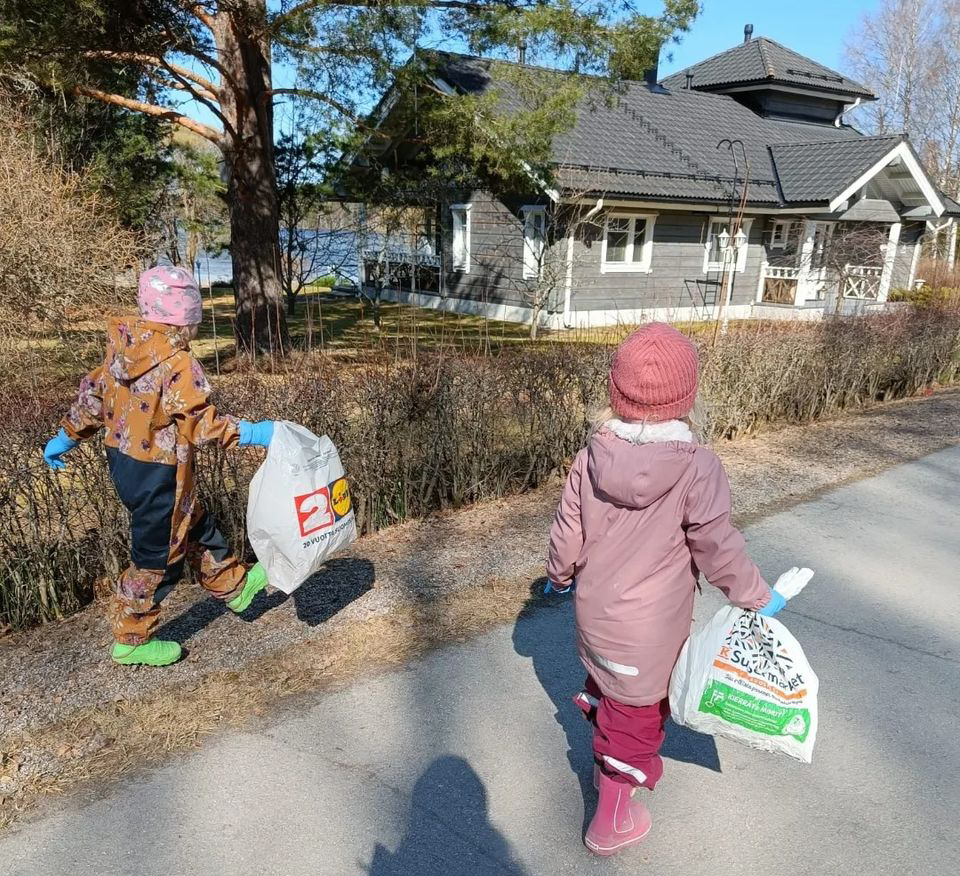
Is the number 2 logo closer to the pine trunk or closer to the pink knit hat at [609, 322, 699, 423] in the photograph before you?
the pink knit hat at [609, 322, 699, 423]

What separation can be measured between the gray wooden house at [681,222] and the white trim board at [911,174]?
0.04 meters

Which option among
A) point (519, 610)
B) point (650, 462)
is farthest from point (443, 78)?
point (650, 462)

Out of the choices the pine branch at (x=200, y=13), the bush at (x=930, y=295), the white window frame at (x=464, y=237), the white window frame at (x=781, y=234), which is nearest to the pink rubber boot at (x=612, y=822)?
the pine branch at (x=200, y=13)

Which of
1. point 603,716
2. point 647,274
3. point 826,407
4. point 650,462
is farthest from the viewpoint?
point 647,274

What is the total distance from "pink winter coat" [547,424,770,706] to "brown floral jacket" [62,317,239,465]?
4.78 ft

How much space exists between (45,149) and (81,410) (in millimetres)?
9369

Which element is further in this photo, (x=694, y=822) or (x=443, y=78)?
(x=443, y=78)

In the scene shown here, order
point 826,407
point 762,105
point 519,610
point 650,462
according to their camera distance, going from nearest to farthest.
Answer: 1. point 650,462
2. point 519,610
3. point 826,407
4. point 762,105

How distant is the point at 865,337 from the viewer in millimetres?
8352

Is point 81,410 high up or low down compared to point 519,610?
up

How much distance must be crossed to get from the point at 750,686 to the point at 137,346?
7.78ft

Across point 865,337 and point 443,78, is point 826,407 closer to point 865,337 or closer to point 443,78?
point 865,337

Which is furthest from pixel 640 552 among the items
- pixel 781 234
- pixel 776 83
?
pixel 776 83

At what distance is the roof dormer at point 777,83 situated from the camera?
76.4ft
